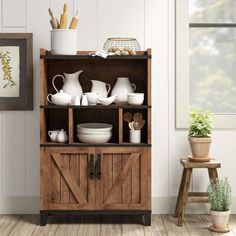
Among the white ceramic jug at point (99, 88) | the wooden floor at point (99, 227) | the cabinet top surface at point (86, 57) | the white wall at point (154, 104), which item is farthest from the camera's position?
the white wall at point (154, 104)

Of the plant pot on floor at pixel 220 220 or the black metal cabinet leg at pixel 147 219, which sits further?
the black metal cabinet leg at pixel 147 219

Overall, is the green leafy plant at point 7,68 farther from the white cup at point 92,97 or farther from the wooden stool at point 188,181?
the wooden stool at point 188,181

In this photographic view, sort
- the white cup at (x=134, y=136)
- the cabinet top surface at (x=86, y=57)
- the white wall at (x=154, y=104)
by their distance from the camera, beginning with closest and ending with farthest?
the cabinet top surface at (x=86, y=57) → the white cup at (x=134, y=136) → the white wall at (x=154, y=104)

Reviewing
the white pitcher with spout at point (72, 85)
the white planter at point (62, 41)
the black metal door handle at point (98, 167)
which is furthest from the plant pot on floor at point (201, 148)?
the white planter at point (62, 41)

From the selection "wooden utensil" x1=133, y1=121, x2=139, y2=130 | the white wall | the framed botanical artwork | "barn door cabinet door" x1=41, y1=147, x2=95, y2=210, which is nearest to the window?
the white wall

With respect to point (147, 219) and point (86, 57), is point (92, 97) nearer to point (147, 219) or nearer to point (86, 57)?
point (86, 57)

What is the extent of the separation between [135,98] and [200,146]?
674 millimetres

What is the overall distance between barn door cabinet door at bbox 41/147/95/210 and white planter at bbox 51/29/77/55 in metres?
0.79

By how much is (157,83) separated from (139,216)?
3.81 feet

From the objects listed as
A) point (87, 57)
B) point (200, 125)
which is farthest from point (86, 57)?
point (200, 125)

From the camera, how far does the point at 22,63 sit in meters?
5.26

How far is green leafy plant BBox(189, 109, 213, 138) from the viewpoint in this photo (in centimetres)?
499

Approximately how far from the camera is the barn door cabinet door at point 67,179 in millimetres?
4848

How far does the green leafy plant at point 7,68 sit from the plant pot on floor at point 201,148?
1659 mm
